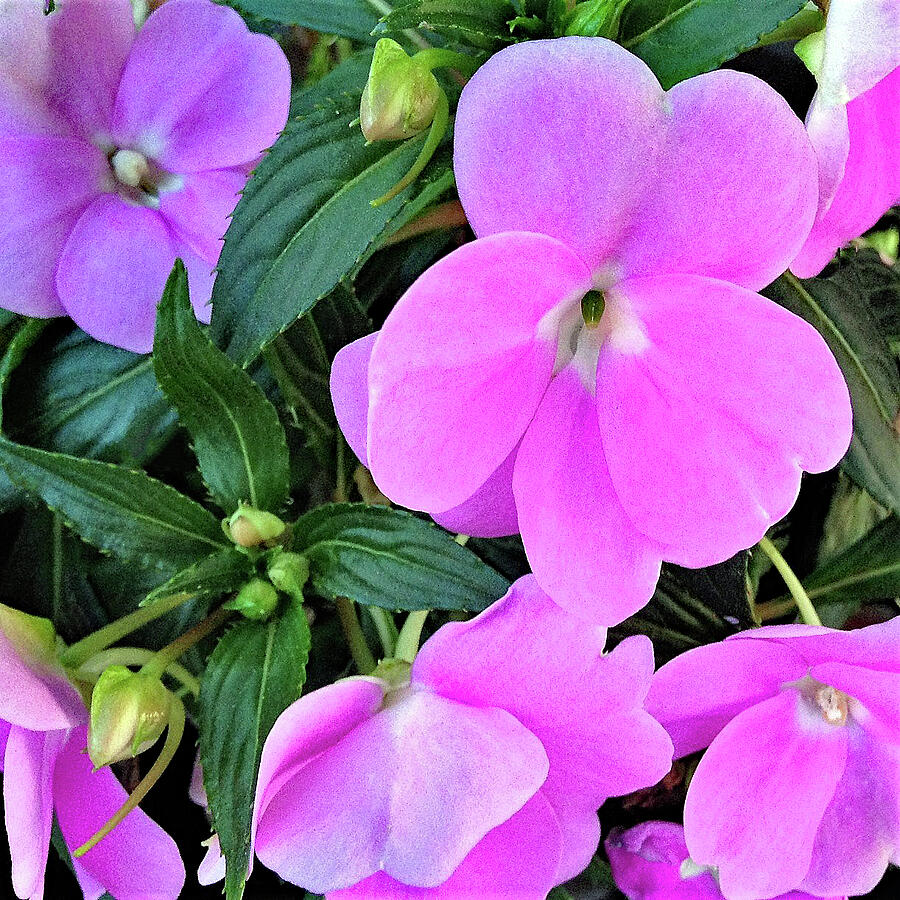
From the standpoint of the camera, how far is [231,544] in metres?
0.49

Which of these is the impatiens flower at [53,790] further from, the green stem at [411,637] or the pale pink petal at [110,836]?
the green stem at [411,637]

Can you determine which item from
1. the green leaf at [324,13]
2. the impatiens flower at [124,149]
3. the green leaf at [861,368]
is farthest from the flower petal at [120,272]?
the green leaf at [861,368]

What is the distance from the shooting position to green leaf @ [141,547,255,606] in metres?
0.44

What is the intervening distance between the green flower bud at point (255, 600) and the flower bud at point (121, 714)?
6 cm

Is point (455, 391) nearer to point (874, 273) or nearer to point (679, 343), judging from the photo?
point (679, 343)

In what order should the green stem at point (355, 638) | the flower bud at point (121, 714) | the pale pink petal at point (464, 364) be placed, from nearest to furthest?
the pale pink petal at point (464, 364) → the flower bud at point (121, 714) → the green stem at point (355, 638)

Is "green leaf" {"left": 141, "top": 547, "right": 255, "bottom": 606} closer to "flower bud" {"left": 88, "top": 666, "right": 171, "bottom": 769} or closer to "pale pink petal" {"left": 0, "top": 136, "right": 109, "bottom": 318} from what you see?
"flower bud" {"left": 88, "top": 666, "right": 171, "bottom": 769}

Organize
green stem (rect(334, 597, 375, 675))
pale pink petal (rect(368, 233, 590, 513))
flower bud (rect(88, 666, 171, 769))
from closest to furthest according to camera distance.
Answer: pale pink petal (rect(368, 233, 590, 513)) < flower bud (rect(88, 666, 171, 769)) < green stem (rect(334, 597, 375, 675))

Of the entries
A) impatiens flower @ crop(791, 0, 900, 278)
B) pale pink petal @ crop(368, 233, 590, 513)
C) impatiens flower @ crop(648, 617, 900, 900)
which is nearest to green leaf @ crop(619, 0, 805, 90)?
impatiens flower @ crop(791, 0, 900, 278)

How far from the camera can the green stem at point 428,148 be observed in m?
0.38

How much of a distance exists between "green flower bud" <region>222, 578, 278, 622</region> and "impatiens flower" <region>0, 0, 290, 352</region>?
13 cm

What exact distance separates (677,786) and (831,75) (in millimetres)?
460

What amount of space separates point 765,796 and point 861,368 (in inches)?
9.6

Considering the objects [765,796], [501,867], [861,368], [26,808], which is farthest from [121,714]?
[861,368]
